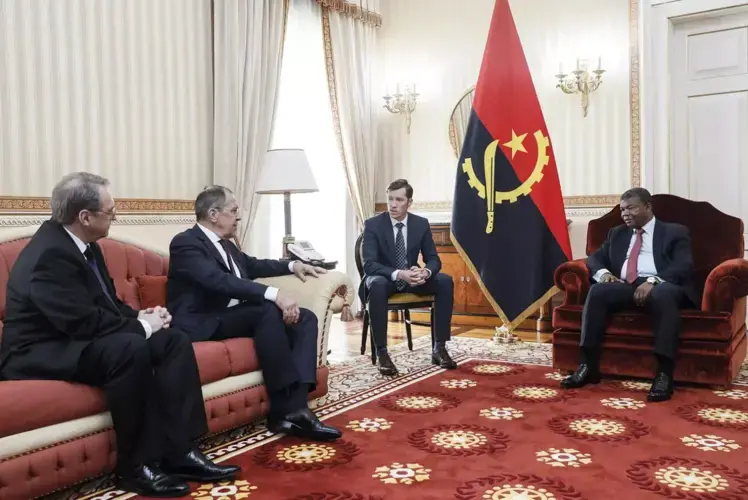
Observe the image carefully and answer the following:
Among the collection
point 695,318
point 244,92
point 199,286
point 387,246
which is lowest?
point 695,318

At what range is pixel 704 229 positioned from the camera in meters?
4.01

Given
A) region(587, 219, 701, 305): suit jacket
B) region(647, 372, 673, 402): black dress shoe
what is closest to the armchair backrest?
region(587, 219, 701, 305): suit jacket

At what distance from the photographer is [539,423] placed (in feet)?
9.55

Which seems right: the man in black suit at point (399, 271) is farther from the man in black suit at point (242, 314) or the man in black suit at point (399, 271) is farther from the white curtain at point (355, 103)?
the white curtain at point (355, 103)

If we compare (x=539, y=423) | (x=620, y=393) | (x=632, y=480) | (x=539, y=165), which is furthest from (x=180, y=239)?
(x=539, y=165)

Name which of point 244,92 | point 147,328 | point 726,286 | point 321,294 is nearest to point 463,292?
point 244,92

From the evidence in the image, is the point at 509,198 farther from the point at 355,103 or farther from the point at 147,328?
the point at 147,328

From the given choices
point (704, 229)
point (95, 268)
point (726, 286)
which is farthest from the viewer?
point (704, 229)

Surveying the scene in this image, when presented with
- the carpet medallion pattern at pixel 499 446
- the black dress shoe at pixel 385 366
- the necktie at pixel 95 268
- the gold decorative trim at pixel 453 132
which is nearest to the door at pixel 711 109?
the gold decorative trim at pixel 453 132

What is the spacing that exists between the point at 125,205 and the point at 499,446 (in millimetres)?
2641

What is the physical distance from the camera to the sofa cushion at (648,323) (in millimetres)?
3408

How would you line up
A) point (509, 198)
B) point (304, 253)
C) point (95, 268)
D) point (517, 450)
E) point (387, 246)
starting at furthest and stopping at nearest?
point (509, 198), point (387, 246), point (304, 253), point (517, 450), point (95, 268)

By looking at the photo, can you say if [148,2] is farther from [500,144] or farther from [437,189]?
[437,189]

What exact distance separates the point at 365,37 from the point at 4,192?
383cm
